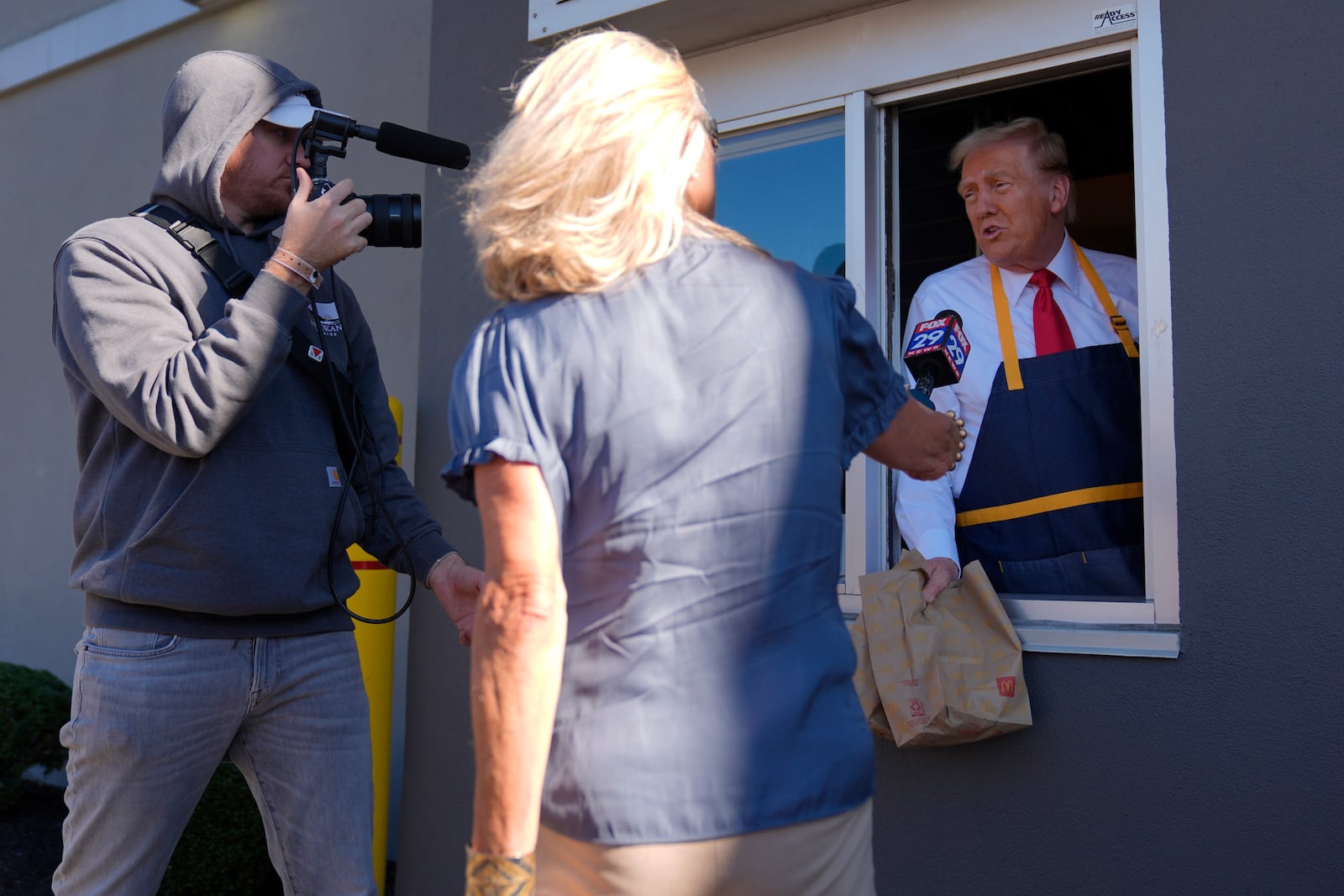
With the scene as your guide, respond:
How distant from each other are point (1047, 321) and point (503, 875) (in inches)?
109

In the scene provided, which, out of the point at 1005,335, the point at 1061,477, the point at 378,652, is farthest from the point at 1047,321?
the point at 378,652

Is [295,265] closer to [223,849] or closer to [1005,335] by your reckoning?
[1005,335]

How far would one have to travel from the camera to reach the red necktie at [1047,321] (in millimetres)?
3576

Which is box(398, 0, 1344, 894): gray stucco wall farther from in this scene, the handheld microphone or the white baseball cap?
the white baseball cap

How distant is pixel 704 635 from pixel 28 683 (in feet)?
18.4

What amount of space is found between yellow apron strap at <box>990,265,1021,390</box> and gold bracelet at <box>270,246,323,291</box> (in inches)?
84.2

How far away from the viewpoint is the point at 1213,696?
9.13 feet

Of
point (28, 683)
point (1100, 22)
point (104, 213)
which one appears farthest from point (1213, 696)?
point (104, 213)

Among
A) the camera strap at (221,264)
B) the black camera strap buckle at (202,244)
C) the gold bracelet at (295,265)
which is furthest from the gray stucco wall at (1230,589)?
the black camera strap buckle at (202,244)

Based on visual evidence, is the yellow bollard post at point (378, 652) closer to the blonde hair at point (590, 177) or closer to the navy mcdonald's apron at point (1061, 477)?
the navy mcdonald's apron at point (1061, 477)

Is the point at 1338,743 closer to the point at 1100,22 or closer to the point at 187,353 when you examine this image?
the point at 1100,22

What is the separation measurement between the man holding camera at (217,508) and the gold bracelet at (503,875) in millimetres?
1002

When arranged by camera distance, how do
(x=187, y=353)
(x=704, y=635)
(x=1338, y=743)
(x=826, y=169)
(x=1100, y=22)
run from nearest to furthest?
(x=704, y=635)
(x=187, y=353)
(x=1338, y=743)
(x=1100, y=22)
(x=826, y=169)

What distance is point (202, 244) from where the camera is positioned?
235 centimetres
